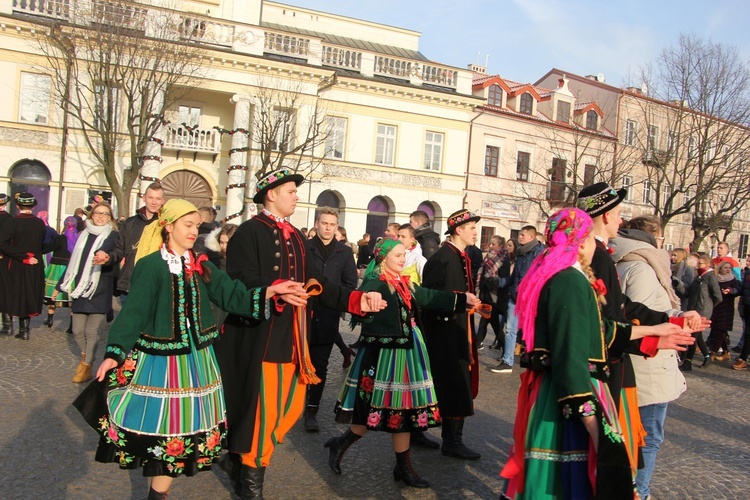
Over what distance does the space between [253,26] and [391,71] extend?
7021 mm

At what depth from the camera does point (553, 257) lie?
3.22 metres

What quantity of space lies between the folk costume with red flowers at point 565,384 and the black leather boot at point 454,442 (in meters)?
2.28

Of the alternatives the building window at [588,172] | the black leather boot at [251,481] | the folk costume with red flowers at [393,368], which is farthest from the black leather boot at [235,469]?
the building window at [588,172]

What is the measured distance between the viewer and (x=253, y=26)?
27047 mm

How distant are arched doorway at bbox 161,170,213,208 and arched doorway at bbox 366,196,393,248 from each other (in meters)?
7.27

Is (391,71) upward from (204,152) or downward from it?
upward

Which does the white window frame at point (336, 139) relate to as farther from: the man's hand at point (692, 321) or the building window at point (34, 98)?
the man's hand at point (692, 321)

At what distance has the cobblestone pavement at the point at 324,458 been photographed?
468 cm

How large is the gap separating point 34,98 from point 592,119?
28005mm

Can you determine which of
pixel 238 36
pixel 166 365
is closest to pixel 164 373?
pixel 166 365

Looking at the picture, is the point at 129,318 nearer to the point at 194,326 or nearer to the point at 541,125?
the point at 194,326

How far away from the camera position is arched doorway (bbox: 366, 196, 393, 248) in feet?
101

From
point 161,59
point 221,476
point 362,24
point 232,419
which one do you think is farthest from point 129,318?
point 362,24

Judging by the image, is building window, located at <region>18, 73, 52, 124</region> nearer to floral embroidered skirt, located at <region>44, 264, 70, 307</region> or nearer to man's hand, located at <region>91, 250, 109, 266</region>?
floral embroidered skirt, located at <region>44, 264, 70, 307</region>
